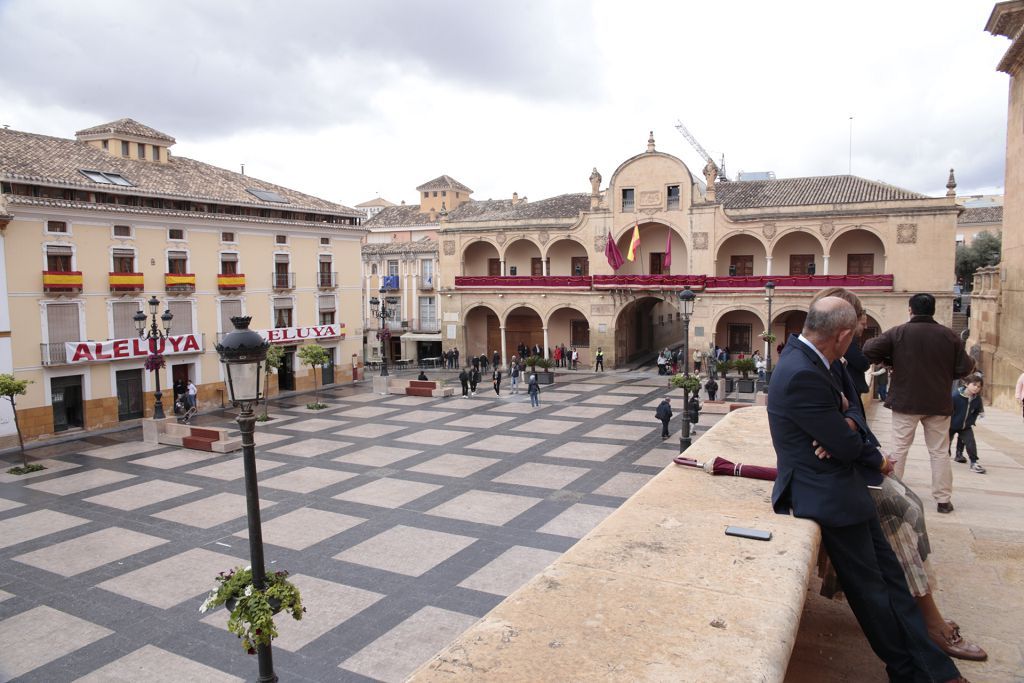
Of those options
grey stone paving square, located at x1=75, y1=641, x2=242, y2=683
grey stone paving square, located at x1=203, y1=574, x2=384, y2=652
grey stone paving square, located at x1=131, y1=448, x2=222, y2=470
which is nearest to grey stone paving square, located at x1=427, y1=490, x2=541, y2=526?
grey stone paving square, located at x1=203, y1=574, x2=384, y2=652

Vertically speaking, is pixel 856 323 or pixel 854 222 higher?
pixel 854 222

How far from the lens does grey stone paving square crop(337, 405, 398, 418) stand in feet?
76.7

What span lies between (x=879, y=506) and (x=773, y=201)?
30832 mm

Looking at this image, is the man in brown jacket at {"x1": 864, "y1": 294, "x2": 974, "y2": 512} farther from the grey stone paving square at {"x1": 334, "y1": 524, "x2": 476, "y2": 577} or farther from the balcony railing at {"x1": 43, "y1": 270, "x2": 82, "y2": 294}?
the balcony railing at {"x1": 43, "y1": 270, "x2": 82, "y2": 294}

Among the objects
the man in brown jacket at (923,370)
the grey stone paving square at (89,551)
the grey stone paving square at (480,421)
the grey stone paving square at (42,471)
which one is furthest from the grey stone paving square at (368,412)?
the man in brown jacket at (923,370)

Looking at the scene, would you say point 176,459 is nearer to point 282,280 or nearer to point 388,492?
point 388,492

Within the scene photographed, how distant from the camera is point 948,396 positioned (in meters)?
5.52

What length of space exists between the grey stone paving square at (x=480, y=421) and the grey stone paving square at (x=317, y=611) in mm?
11030

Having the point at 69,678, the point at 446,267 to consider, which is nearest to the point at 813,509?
the point at 69,678

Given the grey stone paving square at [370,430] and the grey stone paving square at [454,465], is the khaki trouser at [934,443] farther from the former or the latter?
the grey stone paving square at [370,430]

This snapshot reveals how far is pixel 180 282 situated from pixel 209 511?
593 inches

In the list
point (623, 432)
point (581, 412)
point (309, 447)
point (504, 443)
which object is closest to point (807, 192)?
point (581, 412)

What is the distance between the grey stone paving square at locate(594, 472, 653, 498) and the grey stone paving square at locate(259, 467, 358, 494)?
19.3 ft

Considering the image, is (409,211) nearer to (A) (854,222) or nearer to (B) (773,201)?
(B) (773,201)
